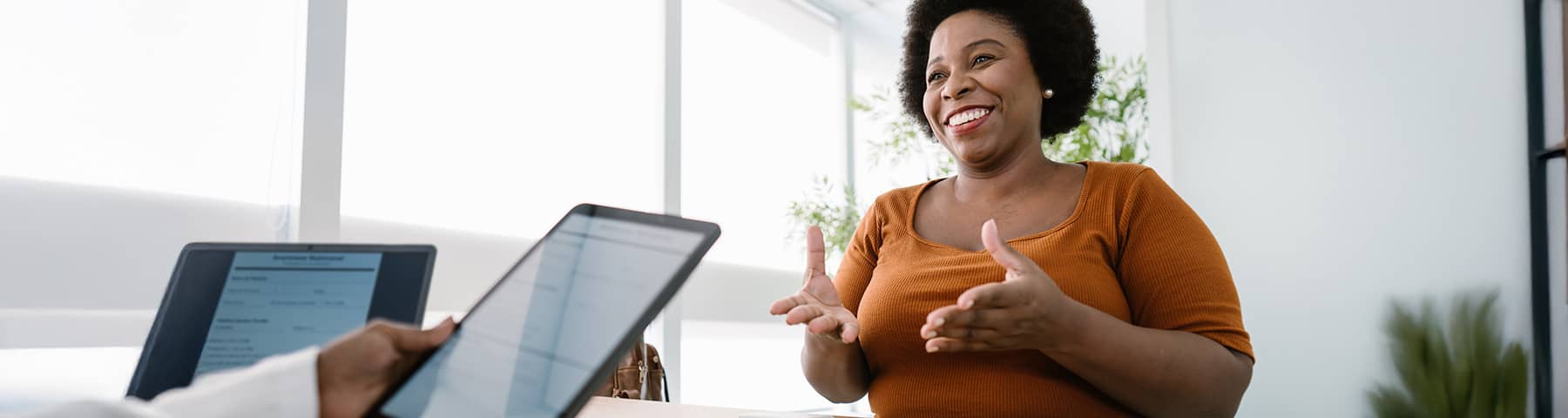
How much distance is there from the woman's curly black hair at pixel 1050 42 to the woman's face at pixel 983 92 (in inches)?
1.1

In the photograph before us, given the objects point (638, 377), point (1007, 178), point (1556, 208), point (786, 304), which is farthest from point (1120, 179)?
point (1556, 208)

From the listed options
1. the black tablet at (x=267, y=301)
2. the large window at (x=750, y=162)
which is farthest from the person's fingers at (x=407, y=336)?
the large window at (x=750, y=162)

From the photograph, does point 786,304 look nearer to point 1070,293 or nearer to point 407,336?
point 1070,293

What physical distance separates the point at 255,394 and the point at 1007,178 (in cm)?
118

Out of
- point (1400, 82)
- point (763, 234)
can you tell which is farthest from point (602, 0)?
point (1400, 82)

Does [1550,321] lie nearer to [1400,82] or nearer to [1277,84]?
[1400,82]

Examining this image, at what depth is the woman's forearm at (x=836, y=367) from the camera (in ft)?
4.39

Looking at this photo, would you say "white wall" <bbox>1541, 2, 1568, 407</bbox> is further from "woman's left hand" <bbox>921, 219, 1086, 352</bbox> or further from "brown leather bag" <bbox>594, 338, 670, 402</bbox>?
"brown leather bag" <bbox>594, 338, 670, 402</bbox>

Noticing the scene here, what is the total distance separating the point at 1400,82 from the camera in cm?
244

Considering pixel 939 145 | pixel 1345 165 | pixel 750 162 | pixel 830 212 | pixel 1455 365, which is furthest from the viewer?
pixel 830 212

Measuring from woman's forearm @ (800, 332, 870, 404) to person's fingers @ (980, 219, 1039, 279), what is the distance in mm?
345

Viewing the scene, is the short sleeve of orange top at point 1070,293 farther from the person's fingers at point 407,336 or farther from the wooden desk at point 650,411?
the person's fingers at point 407,336

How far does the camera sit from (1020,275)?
102 centimetres

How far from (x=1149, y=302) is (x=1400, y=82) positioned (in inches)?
71.1
